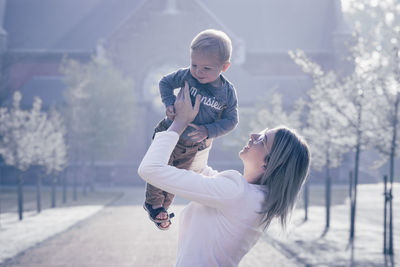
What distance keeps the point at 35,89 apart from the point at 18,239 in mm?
24056

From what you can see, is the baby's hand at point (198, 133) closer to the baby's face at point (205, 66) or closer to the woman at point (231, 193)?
the woman at point (231, 193)

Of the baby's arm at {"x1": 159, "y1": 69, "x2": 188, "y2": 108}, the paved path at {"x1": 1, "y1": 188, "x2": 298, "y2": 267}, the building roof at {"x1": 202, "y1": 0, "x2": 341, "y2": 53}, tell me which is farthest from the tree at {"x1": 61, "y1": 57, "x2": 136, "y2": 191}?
the baby's arm at {"x1": 159, "y1": 69, "x2": 188, "y2": 108}

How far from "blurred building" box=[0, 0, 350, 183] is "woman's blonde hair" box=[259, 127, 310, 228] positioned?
89.7 feet

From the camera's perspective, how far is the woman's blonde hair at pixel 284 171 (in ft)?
8.42

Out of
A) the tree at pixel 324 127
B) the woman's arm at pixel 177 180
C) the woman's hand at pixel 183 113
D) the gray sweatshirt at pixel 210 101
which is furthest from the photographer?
the tree at pixel 324 127

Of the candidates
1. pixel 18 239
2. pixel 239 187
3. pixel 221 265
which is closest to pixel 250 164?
pixel 239 187

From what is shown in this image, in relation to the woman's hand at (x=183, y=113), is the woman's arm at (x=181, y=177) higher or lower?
lower

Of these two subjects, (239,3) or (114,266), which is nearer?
(114,266)

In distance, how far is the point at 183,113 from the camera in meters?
2.51

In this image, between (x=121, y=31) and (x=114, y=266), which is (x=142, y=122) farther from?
(x=114, y=266)

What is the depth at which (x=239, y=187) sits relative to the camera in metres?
2.49

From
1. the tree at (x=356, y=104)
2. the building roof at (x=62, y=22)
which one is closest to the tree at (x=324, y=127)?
the tree at (x=356, y=104)

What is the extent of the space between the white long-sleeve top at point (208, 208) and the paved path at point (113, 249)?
6.18 metres

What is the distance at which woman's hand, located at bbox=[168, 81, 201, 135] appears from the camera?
249 cm
